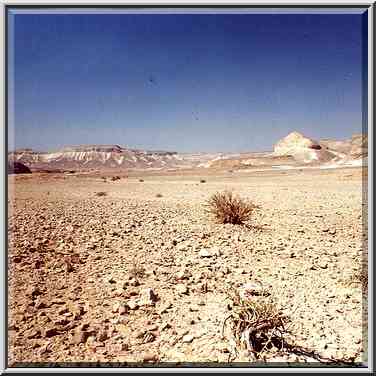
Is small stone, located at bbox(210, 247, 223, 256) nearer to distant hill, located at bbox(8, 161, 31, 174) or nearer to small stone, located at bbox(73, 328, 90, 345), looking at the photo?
small stone, located at bbox(73, 328, 90, 345)

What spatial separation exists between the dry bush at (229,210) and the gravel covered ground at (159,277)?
0.08 metres

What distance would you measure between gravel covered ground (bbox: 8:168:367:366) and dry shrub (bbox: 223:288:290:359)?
51 mm

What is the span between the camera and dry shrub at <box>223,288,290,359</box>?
85.4 inches

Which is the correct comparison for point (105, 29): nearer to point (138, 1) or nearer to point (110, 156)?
point (138, 1)

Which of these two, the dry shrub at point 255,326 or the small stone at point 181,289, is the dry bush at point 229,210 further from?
the dry shrub at point 255,326

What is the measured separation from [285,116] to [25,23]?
182cm

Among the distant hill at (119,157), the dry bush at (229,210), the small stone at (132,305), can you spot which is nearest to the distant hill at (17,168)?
the distant hill at (119,157)

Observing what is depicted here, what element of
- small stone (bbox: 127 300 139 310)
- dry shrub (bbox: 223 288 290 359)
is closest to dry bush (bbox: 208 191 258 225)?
dry shrub (bbox: 223 288 290 359)

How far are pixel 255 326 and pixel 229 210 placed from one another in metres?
1.20

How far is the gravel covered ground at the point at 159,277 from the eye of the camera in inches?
85.7

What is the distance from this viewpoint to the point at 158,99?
273 centimetres

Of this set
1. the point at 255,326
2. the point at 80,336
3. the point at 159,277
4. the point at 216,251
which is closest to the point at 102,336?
the point at 80,336

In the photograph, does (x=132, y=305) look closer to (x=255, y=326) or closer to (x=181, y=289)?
(x=181, y=289)

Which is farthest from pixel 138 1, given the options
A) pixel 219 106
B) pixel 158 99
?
pixel 219 106
